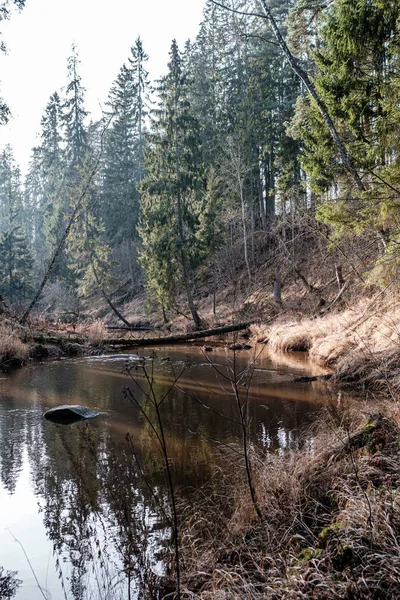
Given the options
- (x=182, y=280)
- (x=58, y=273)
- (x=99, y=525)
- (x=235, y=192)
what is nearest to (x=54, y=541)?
(x=99, y=525)

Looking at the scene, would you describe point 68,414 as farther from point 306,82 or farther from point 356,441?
point 306,82

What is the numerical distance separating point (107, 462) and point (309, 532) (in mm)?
3187

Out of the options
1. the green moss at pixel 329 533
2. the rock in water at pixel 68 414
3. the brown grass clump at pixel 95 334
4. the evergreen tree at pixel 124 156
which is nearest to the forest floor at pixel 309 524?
the green moss at pixel 329 533

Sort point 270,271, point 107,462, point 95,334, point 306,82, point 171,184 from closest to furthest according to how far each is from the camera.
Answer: point 107,462 < point 306,82 < point 95,334 < point 270,271 < point 171,184

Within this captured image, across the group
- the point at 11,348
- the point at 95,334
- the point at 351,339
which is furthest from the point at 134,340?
the point at 351,339

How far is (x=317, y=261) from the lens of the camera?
21406mm

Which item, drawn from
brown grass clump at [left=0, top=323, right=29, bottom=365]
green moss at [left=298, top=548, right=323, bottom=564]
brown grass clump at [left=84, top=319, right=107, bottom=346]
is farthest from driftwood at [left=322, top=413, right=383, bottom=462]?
brown grass clump at [left=84, top=319, right=107, bottom=346]

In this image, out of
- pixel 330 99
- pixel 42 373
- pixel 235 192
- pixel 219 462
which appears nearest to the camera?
pixel 219 462

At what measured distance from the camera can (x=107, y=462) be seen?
570 cm

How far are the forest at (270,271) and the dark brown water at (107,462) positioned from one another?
0.13 metres

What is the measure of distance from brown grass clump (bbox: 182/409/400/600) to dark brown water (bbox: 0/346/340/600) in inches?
17.1

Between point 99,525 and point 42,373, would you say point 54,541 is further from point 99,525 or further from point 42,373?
point 42,373

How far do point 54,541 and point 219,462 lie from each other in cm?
222

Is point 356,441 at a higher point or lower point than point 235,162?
lower
